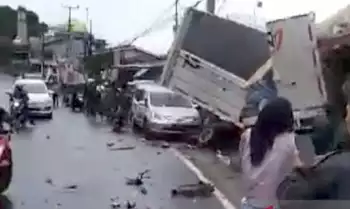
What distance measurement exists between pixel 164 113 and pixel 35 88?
12.4m

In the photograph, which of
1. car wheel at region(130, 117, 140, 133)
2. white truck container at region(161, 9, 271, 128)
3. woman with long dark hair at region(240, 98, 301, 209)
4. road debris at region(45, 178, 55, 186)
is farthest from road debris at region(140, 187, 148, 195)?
car wheel at region(130, 117, 140, 133)

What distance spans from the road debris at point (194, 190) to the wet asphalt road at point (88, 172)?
0.22m

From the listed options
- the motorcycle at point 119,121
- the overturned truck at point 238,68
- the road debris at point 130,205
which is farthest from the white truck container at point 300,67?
the motorcycle at point 119,121

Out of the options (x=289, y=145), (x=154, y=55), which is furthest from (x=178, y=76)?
(x=154, y=55)

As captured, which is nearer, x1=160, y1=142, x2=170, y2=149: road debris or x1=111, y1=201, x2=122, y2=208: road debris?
x1=111, y1=201, x2=122, y2=208: road debris

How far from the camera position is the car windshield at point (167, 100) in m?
26.6

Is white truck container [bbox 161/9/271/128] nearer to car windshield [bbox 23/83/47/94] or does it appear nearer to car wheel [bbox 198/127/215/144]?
car wheel [bbox 198/127/215/144]

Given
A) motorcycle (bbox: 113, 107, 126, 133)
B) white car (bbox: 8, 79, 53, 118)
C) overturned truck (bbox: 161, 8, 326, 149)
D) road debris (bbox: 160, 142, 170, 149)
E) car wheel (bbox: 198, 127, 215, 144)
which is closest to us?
overturned truck (bbox: 161, 8, 326, 149)

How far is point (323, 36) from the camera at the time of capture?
1301cm

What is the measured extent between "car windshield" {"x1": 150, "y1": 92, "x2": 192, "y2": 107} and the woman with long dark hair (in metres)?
21.2

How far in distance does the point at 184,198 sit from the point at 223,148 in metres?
8.56

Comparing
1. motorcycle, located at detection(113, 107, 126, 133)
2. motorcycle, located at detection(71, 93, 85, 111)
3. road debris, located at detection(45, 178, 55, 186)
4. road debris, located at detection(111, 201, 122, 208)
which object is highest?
road debris, located at detection(111, 201, 122, 208)

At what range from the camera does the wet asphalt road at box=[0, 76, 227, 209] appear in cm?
1278

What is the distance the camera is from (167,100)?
27031 millimetres
